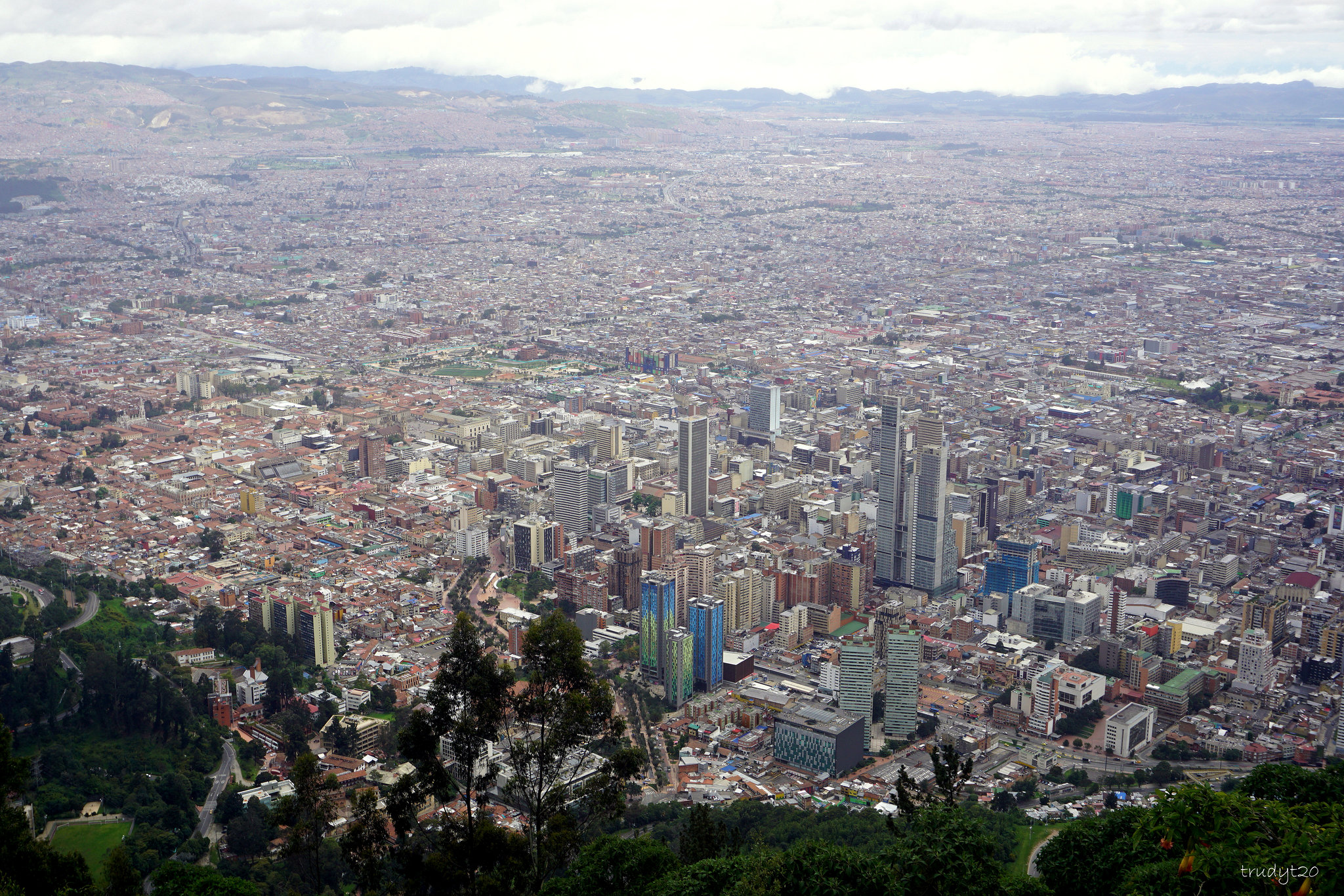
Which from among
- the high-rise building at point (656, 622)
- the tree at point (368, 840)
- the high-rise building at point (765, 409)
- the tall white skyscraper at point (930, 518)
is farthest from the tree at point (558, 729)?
the high-rise building at point (765, 409)

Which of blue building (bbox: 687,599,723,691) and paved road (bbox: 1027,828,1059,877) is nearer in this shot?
paved road (bbox: 1027,828,1059,877)

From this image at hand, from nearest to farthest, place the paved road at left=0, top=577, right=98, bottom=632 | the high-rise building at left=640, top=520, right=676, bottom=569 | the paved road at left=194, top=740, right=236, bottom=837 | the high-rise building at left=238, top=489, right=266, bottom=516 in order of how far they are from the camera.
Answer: the paved road at left=194, top=740, right=236, bottom=837
the paved road at left=0, top=577, right=98, bottom=632
the high-rise building at left=640, top=520, right=676, bottom=569
the high-rise building at left=238, top=489, right=266, bottom=516

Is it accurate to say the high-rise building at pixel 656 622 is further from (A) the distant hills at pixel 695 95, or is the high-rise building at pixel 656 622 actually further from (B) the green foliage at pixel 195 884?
(A) the distant hills at pixel 695 95

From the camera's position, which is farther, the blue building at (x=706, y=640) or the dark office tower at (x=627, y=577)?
the dark office tower at (x=627, y=577)

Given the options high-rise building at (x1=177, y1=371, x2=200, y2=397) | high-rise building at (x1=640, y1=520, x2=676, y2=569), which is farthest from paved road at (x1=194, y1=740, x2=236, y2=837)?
high-rise building at (x1=177, y1=371, x2=200, y2=397)


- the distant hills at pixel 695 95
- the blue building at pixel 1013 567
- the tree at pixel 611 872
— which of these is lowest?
the blue building at pixel 1013 567

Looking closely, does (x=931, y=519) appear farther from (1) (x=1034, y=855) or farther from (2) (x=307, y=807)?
(2) (x=307, y=807)

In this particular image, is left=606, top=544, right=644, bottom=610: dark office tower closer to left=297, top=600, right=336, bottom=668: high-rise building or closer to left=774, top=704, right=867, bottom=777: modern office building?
left=297, top=600, right=336, bottom=668: high-rise building
